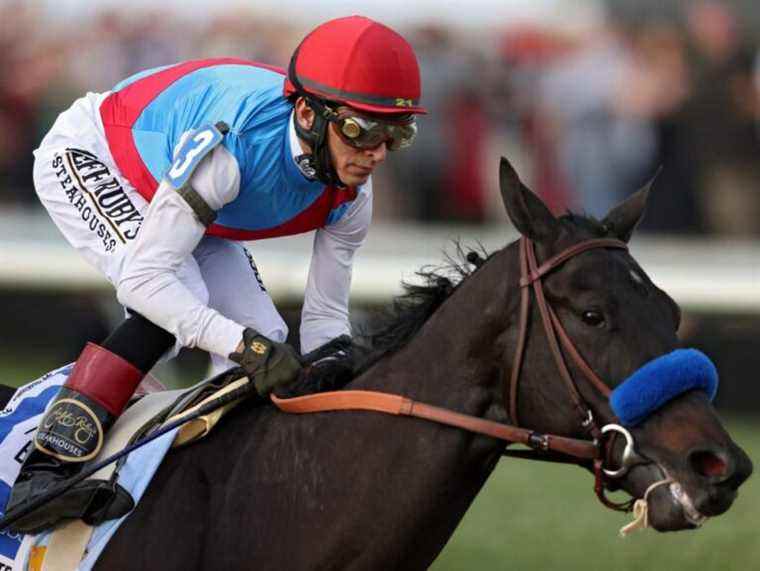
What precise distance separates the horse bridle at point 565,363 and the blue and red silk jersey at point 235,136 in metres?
0.83

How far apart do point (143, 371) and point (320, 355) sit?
18.9 inches

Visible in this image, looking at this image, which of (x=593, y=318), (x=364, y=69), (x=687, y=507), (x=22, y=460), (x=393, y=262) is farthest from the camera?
(x=393, y=262)

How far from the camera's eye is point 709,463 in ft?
12.1

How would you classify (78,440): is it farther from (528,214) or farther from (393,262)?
(393,262)

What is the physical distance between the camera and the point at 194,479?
4.29m

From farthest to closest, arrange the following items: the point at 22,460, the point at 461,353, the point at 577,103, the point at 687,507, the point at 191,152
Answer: the point at 577,103, the point at 22,460, the point at 191,152, the point at 461,353, the point at 687,507

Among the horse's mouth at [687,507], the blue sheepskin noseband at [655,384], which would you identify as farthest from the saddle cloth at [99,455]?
the horse's mouth at [687,507]

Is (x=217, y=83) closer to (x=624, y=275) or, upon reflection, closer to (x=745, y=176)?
(x=624, y=275)

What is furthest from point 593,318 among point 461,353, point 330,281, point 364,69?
point 330,281

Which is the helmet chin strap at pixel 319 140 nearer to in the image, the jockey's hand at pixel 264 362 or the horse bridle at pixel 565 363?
the jockey's hand at pixel 264 362

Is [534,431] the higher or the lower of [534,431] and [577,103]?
the higher

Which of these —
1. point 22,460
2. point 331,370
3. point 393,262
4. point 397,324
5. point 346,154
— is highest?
point 346,154

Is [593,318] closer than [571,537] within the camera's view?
Yes

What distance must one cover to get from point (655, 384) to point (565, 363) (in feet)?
0.79
